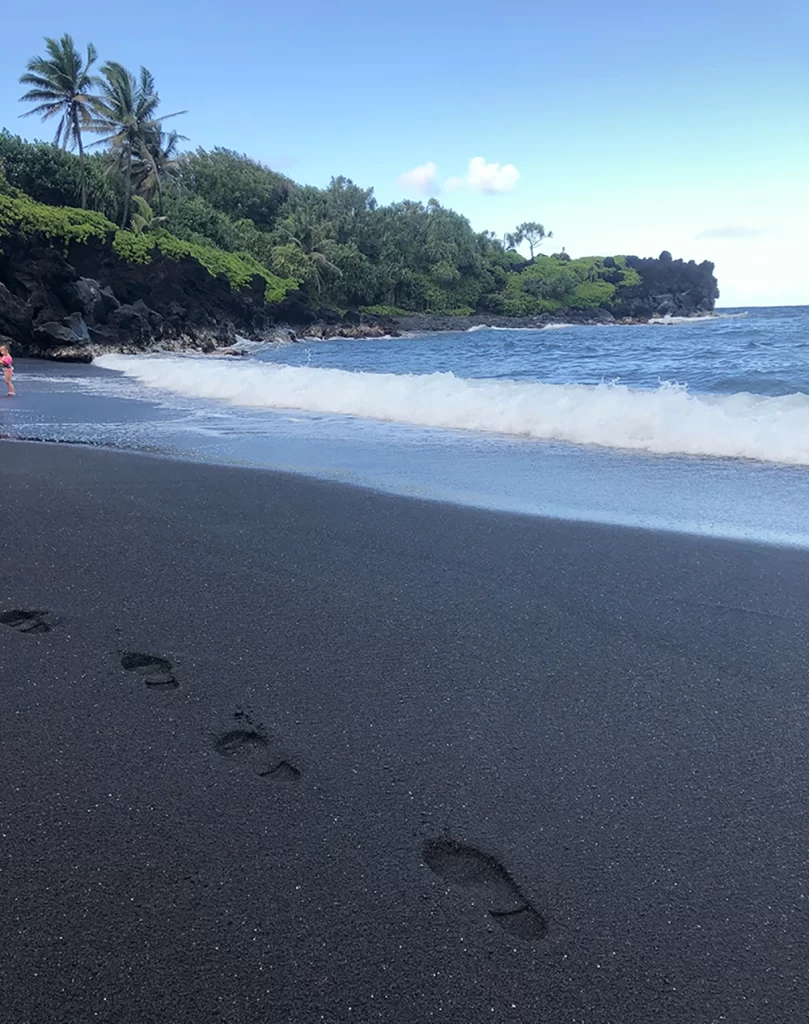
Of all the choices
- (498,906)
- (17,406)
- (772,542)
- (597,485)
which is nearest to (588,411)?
(597,485)

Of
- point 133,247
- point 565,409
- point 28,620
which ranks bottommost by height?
point 28,620

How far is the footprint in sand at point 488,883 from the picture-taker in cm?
158

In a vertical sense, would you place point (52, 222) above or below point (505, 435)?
above

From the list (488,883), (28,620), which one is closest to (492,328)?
(28,620)

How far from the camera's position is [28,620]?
2.97m

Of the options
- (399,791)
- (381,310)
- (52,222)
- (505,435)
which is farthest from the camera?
(381,310)

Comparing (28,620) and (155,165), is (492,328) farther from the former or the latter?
(28,620)

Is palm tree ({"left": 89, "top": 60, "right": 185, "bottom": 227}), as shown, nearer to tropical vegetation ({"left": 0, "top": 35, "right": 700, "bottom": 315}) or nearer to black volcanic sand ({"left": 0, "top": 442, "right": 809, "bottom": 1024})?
tropical vegetation ({"left": 0, "top": 35, "right": 700, "bottom": 315})

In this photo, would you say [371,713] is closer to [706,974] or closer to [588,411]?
[706,974]

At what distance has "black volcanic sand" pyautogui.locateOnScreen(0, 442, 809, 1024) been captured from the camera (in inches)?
56.9

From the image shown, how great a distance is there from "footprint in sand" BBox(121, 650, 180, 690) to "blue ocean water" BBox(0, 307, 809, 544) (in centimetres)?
294

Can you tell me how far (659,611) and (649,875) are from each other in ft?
5.65

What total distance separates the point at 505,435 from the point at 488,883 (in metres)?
7.36

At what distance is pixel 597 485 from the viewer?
19.7ft
